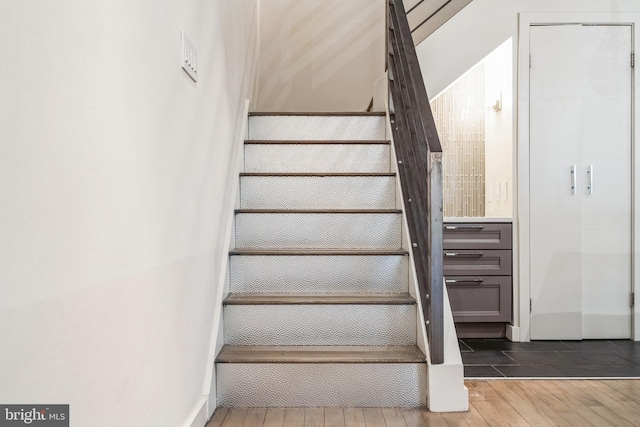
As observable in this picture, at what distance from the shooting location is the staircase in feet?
6.57

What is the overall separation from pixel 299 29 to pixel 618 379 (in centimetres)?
361

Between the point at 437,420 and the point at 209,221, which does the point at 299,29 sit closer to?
the point at 209,221

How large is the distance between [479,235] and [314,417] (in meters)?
1.85

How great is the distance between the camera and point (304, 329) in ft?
7.26

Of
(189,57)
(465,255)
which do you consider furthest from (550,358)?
(189,57)

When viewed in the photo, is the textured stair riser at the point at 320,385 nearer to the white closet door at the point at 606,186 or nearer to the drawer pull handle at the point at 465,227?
the drawer pull handle at the point at 465,227

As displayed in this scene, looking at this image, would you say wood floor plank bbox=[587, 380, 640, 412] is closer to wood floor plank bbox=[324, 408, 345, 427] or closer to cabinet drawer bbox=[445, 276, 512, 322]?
cabinet drawer bbox=[445, 276, 512, 322]

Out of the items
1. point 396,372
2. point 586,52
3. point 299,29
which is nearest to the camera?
point 396,372

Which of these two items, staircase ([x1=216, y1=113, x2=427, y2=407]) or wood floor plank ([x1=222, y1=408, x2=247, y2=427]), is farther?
staircase ([x1=216, y1=113, x2=427, y2=407])

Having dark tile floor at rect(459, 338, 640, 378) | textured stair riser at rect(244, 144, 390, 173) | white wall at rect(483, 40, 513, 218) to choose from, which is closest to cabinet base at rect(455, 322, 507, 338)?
dark tile floor at rect(459, 338, 640, 378)

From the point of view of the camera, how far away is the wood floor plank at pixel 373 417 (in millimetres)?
1826

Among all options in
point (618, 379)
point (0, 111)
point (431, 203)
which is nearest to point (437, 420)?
point (431, 203)

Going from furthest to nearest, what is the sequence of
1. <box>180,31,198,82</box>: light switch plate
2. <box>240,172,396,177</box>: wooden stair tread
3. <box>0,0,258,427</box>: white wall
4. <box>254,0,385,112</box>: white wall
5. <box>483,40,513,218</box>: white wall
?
<box>254,0,385,112</box>: white wall < <box>483,40,513,218</box>: white wall < <box>240,172,396,177</box>: wooden stair tread < <box>180,31,198,82</box>: light switch plate < <box>0,0,258,427</box>: white wall

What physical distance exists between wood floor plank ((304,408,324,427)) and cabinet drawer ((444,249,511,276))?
160 cm
